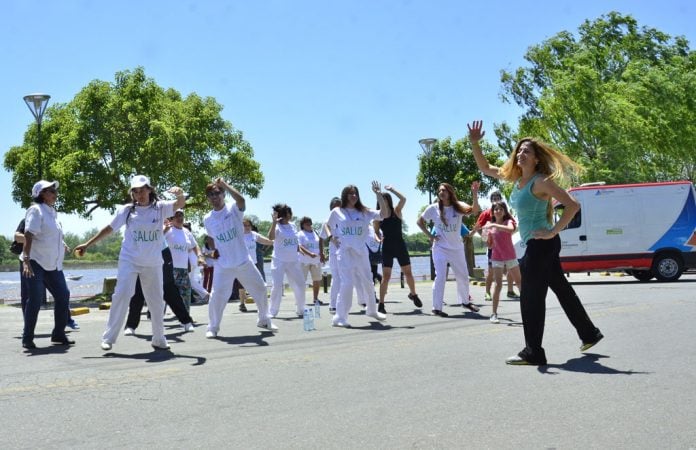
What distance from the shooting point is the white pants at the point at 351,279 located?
1123 cm

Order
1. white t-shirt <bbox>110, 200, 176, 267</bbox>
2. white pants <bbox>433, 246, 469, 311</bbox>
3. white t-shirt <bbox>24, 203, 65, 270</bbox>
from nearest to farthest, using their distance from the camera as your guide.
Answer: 1. white t-shirt <bbox>110, 200, 176, 267</bbox>
2. white t-shirt <bbox>24, 203, 65, 270</bbox>
3. white pants <bbox>433, 246, 469, 311</bbox>

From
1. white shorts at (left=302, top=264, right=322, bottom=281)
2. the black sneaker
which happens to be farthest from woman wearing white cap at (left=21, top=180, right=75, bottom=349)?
white shorts at (left=302, top=264, right=322, bottom=281)

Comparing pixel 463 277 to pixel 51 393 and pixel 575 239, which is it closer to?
pixel 51 393

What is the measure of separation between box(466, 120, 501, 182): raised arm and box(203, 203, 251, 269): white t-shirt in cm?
364

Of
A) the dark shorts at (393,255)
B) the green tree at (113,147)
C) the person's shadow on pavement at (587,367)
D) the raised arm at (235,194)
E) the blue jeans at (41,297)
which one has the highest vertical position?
the green tree at (113,147)

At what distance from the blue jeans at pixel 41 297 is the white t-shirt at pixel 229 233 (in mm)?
1946

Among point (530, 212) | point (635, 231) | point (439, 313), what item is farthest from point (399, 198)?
A: point (635, 231)

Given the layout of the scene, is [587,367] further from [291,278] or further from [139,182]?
[291,278]

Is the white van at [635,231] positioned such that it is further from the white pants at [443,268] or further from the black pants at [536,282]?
the black pants at [536,282]

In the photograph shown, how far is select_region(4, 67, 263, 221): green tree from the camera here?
90.9 feet

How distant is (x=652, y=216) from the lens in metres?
21.8

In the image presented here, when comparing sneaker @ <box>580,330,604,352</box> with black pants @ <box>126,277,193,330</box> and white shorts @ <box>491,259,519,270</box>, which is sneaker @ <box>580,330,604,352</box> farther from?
black pants @ <box>126,277,193,330</box>

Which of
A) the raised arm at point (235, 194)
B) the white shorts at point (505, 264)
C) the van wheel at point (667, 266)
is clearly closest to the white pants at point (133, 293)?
the raised arm at point (235, 194)

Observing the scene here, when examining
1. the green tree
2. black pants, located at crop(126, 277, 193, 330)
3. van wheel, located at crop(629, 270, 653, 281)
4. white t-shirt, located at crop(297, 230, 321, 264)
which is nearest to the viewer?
black pants, located at crop(126, 277, 193, 330)
